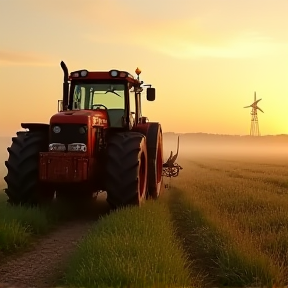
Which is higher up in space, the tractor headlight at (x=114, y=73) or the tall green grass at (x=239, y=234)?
the tractor headlight at (x=114, y=73)

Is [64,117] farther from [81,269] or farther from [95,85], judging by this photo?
[81,269]

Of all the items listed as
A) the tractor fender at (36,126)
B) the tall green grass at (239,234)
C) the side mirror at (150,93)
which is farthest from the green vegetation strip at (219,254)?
the side mirror at (150,93)

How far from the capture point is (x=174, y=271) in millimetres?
5414

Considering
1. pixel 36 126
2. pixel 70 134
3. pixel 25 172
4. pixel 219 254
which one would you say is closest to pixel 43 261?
pixel 219 254

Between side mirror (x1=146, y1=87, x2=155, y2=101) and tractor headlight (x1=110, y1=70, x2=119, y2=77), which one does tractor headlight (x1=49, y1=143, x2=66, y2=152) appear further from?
side mirror (x1=146, y1=87, x2=155, y2=101)

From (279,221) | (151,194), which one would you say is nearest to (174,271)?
(279,221)

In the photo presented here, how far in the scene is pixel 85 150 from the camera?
9609 millimetres

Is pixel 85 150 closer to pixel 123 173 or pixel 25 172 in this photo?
pixel 123 173

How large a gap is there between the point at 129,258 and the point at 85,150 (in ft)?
13.6

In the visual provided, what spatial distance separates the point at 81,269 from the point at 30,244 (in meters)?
2.50

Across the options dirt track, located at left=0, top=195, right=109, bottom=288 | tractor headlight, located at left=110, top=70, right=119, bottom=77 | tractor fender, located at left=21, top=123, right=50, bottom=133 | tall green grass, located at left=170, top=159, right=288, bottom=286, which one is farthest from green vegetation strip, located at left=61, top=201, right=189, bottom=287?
tractor headlight, located at left=110, top=70, right=119, bottom=77

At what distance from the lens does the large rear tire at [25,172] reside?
9.80m

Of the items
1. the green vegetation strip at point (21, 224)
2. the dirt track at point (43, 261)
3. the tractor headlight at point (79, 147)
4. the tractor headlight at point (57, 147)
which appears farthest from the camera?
the tractor headlight at point (57, 147)

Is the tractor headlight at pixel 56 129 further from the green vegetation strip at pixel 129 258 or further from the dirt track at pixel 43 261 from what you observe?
the green vegetation strip at pixel 129 258
